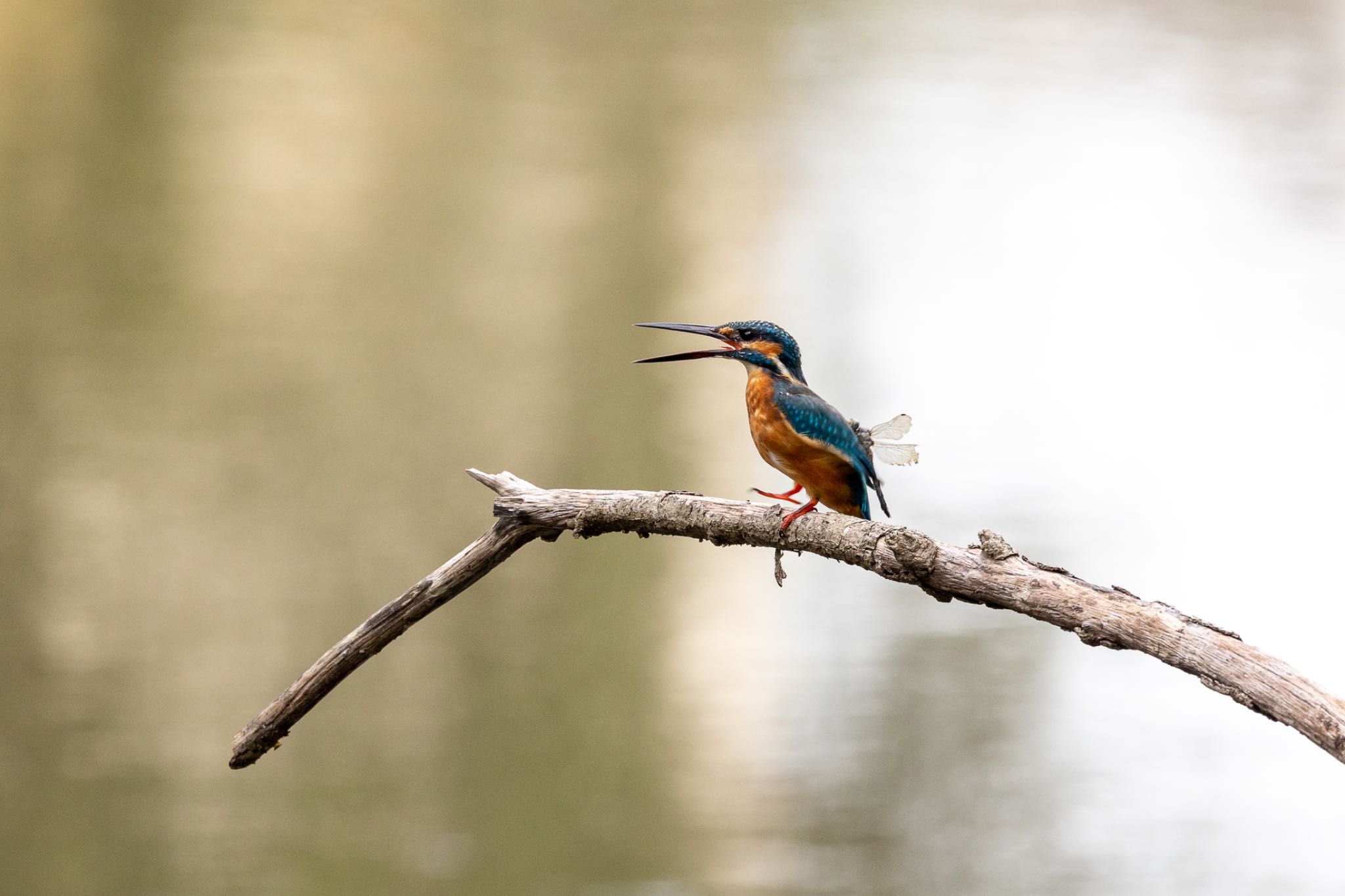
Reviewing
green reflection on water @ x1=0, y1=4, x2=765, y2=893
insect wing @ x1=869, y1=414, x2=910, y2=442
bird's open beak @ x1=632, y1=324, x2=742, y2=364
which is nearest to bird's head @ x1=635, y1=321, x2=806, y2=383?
bird's open beak @ x1=632, y1=324, x2=742, y2=364

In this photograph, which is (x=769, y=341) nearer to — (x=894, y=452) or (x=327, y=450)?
(x=894, y=452)

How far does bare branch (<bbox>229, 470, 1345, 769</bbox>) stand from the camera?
0.82m

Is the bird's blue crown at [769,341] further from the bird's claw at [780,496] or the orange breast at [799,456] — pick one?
the bird's claw at [780,496]

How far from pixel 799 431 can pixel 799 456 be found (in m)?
0.03

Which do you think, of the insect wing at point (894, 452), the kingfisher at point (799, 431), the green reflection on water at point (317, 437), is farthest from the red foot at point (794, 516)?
the green reflection on water at point (317, 437)

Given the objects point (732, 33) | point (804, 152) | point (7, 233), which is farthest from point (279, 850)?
point (732, 33)

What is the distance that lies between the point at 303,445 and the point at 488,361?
2.39ft

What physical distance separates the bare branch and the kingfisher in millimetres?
64

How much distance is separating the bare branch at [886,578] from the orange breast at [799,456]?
0.27 ft

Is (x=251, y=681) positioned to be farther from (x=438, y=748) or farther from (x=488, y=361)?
(x=488, y=361)

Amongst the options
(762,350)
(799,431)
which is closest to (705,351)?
(762,350)

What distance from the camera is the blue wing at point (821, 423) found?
1.11m

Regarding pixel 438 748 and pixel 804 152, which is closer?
pixel 438 748

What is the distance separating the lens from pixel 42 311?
3682 mm
